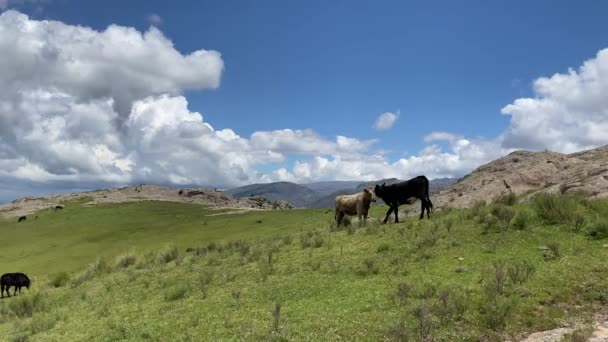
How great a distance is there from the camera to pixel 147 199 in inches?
3607

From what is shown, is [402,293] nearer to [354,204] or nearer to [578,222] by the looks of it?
[578,222]

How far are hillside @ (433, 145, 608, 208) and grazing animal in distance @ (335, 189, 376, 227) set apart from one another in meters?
7.41

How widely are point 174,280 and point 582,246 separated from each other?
50.2 ft

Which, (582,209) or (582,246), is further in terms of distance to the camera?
(582,209)

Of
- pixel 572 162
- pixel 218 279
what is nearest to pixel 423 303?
pixel 218 279

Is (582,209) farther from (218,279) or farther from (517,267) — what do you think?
(218,279)

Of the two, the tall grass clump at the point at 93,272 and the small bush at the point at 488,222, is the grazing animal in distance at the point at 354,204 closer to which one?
the small bush at the point at 488,222

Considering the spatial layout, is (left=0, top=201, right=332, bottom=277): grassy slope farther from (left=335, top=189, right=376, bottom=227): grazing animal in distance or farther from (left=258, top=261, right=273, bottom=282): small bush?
(left=258, top=261, right=273, bottom=282): small bush

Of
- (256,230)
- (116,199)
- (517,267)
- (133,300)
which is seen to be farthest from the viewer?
(116,199)

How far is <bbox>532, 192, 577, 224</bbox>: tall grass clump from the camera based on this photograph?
17438 millimetres

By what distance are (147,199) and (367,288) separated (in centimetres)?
8554

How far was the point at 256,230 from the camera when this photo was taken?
39688 millimetres

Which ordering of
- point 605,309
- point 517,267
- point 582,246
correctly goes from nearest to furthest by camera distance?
point 605,309 < point 517,267 < point 582,246

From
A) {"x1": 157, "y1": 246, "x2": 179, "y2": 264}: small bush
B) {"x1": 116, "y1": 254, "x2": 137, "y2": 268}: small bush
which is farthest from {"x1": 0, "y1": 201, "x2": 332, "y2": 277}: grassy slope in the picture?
{"x1": 157, "y1": 246, "x2": 179, "y2": 264}: small bush
